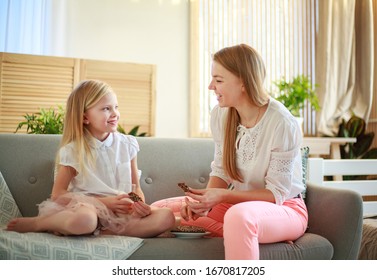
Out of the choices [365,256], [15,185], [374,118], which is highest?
[374,118]

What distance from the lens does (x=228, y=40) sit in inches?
147

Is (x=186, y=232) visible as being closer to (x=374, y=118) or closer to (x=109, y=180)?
(x=109, y=180)

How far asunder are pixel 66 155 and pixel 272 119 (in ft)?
2.29

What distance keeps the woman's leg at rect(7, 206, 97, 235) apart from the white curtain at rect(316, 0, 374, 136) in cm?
276

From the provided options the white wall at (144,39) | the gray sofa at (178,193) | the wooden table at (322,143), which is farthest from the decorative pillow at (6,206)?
the wooden table at (322,143)

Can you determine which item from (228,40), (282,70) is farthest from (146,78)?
(282,70)

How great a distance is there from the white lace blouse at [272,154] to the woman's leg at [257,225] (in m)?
0.05

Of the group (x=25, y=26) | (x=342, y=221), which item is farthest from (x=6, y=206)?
(x=25, y=26)

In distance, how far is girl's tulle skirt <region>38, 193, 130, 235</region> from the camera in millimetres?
1374

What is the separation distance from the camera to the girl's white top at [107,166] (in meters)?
1.53

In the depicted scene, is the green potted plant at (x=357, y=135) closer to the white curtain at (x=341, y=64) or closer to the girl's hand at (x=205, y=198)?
the white curtain at (x=341, y=64)

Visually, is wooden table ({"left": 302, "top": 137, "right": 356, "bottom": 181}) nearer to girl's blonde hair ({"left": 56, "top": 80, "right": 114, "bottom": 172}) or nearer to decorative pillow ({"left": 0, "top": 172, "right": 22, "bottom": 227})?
girl's blonde hair ({"left": 56, "top": 80, "right": 114, "bottom": 172})

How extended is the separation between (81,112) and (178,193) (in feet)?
1.70
